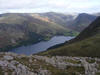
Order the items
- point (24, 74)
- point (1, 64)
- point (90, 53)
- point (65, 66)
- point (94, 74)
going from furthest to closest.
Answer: point (90, 53) → point (65, 66) → point (1, 64) → point (94, 74) → point (24, 74)

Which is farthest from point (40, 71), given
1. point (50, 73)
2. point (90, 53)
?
point (90, 53)

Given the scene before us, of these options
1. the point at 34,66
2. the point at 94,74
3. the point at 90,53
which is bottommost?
the point at 94,74

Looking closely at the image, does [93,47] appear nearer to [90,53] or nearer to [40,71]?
[90,53]

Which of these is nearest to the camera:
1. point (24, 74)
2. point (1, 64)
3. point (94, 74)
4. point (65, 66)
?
point (24, 74)

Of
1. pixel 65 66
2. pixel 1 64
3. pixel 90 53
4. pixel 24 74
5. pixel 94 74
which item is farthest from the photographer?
pixel 90 53

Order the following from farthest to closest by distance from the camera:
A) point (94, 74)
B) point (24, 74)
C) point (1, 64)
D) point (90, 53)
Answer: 1. point (90, 53)
2. point (1, 64)
3. point (94, 74)
4. point (24, 74)

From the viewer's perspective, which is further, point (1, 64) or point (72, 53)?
point (72, 53)

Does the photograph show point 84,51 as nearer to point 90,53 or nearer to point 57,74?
point 90,53

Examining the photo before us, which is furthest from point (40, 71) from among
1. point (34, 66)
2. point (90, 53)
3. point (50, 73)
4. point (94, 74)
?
point (90, 53)

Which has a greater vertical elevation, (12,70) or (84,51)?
(84,51)
